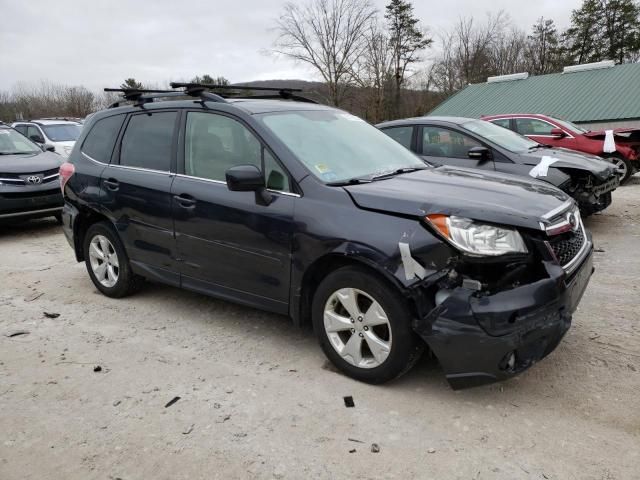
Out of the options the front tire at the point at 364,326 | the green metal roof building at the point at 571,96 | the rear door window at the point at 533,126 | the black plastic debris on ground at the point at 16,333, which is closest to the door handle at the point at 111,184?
the black plastic debris on ground at the point at 16,333

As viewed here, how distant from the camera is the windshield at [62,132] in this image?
1506 centimetres

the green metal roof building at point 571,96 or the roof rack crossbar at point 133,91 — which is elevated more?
the green metal roof building at point 571,96

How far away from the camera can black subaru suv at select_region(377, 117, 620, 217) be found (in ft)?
22.0

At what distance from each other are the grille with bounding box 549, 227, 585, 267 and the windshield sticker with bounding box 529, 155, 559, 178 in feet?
11.3

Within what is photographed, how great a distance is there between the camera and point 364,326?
318cm

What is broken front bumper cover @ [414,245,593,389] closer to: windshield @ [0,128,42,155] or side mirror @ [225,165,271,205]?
side mirror @ [225,165,271,205]

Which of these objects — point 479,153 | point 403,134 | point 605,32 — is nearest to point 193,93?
point 479,153

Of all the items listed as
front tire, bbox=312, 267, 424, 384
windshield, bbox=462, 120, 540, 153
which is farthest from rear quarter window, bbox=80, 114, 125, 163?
windshield, bbox=462, 120, 540, 153

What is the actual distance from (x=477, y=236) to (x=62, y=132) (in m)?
15.4

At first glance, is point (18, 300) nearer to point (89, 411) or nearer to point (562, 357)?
point (89, 411)

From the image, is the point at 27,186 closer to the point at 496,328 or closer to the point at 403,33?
the point at 496,328

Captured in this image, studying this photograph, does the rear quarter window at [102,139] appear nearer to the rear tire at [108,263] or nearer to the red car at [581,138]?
the rear tire at [108,263]

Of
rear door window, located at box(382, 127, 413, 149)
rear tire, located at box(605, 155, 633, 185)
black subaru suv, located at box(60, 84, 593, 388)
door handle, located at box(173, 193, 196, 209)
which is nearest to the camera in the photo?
black subaru suv, located at box(60, 84, 593, 388)

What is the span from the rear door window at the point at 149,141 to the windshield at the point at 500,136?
4.35 m
